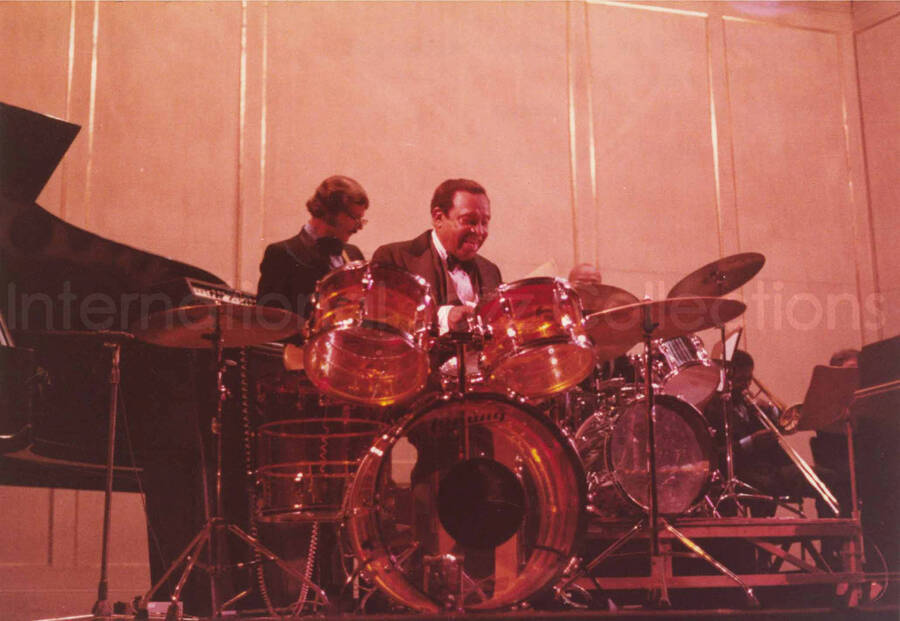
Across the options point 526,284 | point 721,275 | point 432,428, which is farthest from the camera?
point 721,275

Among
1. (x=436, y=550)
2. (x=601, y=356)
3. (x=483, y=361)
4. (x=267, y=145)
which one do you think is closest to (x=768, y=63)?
(x=267, y=145)

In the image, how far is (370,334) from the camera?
320cm

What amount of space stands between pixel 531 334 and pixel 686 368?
1.68m

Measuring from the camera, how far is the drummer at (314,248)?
4414 mm

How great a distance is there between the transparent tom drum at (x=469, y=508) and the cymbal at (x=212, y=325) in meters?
0.58

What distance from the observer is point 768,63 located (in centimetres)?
758

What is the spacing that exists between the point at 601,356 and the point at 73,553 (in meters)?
3.36

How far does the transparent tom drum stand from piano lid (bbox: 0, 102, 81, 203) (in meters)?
1.76

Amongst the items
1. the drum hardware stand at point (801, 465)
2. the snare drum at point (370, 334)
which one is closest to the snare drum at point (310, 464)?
the snare drum at point (370, 334)

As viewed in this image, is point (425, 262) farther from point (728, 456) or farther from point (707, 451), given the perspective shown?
point (728, 456)

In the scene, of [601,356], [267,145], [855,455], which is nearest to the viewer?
[601,356]

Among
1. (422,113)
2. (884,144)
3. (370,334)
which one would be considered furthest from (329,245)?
(884,144)

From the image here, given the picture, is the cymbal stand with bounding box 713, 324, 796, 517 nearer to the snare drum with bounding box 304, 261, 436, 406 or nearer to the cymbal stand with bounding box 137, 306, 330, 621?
the snare drum with bounding box 304, 261, 436, 406

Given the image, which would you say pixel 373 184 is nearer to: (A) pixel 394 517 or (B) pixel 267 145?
(B) pixel 267 145
